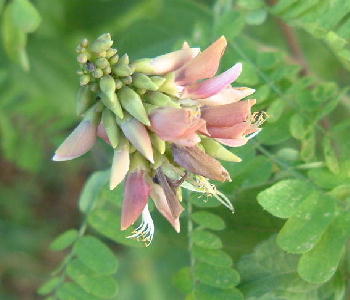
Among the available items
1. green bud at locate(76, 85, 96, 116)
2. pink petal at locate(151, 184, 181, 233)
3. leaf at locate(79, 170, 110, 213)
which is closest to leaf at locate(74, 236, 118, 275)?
leaf at locate(79, 170, 110, 213)

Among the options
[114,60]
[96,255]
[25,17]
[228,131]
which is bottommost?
[96,255]

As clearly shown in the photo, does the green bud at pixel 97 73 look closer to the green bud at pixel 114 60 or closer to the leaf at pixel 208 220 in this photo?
the green bud at pixel 114 60

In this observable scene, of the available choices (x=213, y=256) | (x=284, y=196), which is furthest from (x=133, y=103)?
(x=213, y=256)

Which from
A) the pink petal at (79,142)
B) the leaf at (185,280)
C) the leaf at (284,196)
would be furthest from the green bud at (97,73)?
the leaf at (185,280)

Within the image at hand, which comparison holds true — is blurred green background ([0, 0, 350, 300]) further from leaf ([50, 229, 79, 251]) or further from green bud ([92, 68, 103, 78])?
green bud ([92, 68, 103, 78])

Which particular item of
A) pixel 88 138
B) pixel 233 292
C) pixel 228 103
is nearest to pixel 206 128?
pixel 228 103

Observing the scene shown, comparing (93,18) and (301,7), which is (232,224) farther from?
(93,18)

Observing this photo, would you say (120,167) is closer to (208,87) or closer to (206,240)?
(208,87)
